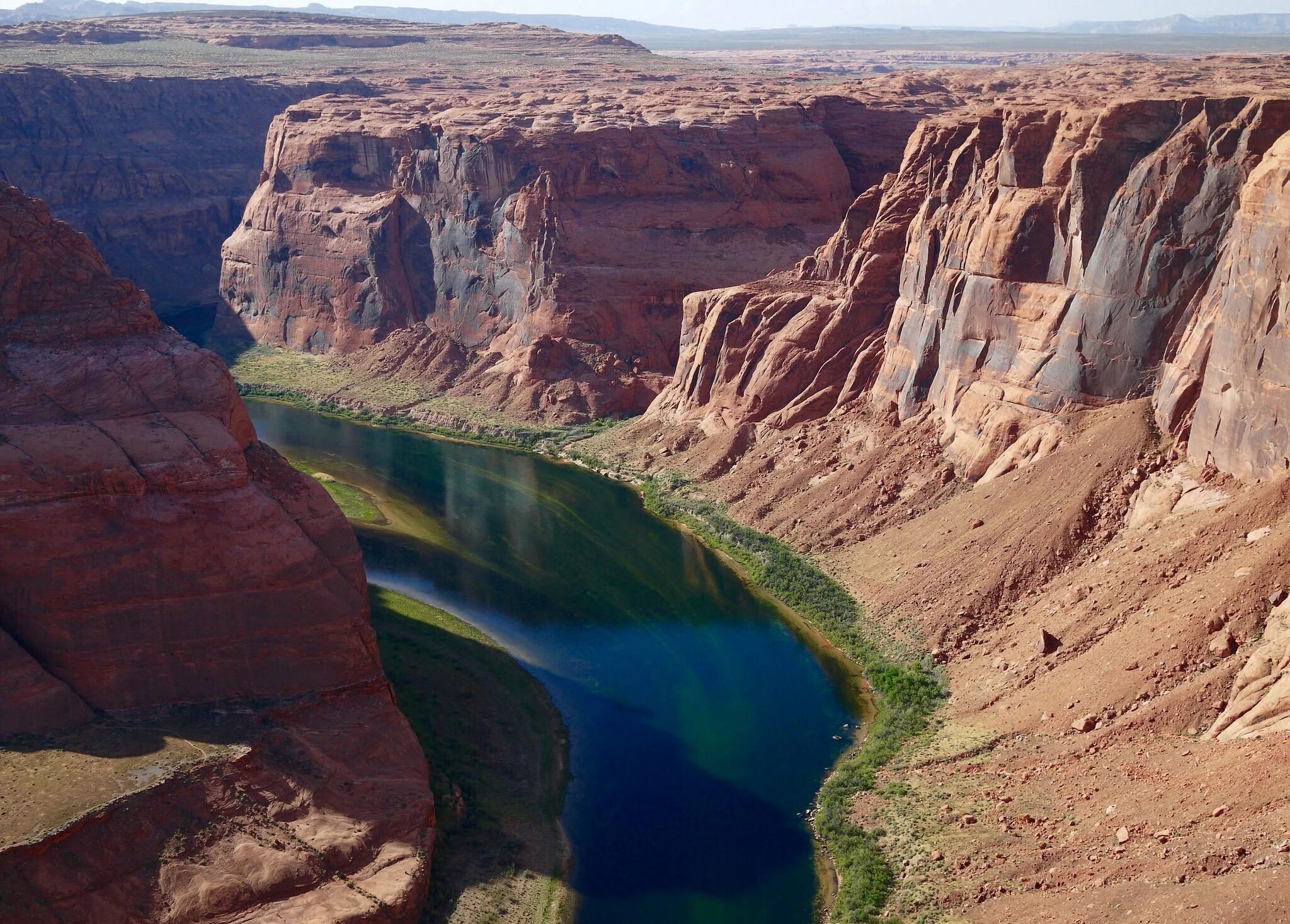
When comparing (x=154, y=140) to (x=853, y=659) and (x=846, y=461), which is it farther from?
(x=853, y=659)

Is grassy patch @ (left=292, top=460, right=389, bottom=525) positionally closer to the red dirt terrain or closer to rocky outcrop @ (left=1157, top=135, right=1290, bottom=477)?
the red dirt terrain

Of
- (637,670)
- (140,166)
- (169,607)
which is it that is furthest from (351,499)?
(140,166)

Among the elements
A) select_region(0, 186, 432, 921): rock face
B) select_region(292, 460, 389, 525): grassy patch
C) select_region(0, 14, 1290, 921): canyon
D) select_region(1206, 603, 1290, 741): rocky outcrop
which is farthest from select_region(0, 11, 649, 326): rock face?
select_region(1206, 603, 1290, 741): rocky outcrop

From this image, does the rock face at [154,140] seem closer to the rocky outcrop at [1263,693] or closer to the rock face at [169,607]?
the rock face at [169,607]

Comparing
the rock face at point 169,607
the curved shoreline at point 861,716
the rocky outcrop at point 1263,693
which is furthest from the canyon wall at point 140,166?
the rocky outcrop at point 1263,693

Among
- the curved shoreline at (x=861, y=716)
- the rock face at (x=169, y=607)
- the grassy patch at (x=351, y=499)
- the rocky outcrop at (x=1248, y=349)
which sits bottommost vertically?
the grassy patch at (x=351, y=499)

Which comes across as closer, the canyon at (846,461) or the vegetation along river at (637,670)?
the canyon at (846,461)

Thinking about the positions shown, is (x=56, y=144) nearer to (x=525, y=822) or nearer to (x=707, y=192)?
(x=707, y=192)
